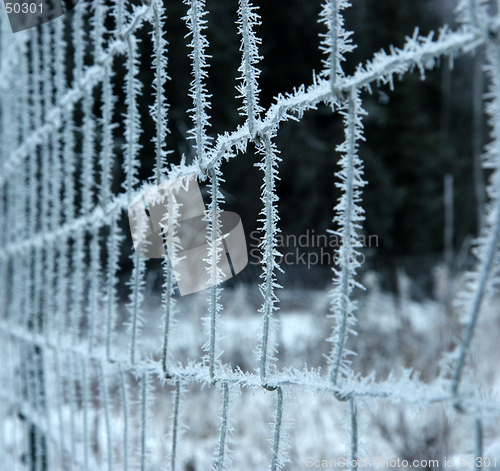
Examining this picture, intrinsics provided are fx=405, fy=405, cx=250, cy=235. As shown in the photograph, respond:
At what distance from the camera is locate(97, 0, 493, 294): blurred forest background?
18.1 feet

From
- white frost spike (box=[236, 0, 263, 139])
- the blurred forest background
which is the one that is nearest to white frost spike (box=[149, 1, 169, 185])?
white frost spike (box=[236, 0, 263, 139])

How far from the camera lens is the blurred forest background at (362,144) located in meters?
5.52

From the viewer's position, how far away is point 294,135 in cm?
733

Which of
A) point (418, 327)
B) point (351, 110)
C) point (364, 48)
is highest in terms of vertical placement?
point (364, 48)

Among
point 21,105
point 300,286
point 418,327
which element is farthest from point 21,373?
point 300,286

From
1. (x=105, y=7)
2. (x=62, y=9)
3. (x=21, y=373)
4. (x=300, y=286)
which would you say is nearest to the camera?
(x=105, y=7)

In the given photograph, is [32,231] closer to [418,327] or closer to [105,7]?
[105,7]

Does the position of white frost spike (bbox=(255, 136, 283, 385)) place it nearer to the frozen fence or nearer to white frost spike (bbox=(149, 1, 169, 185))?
the frozen fence

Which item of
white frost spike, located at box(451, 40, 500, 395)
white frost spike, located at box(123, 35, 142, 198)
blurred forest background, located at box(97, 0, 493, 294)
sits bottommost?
white frost spike, located at box(451, 40, 500, 395)

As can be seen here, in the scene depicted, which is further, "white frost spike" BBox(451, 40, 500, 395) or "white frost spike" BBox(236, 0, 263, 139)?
"white frost spike" BBox(236, 0, 263, 139)

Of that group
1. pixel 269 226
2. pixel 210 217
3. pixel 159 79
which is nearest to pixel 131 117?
pixel 159 79

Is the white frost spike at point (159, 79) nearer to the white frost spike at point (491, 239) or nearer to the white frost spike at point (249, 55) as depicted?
the white frost spike at point (249, 55)

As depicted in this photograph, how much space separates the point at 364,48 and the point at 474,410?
355 inches

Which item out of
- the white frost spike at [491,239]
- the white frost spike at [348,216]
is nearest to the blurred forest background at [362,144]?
the white frost spike at [348,216]
